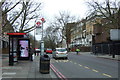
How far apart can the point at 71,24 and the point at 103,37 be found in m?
19.7

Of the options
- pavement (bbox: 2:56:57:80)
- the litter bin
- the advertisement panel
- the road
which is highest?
the advertisement panel

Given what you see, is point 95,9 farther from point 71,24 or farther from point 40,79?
point 71,24

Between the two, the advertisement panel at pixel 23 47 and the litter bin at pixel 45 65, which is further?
the advertisement panel at pixel 23 47

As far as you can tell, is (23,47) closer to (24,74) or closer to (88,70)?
(88,70)

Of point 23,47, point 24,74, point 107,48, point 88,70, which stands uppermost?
point 23,47

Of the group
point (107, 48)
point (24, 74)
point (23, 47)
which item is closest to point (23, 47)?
point (23, 47)

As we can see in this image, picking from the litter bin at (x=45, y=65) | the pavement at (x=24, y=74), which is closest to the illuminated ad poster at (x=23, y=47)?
the pavement at (x=24, y=74)

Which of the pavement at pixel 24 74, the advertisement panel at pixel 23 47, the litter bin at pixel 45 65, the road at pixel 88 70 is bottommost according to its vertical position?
the road at pixel 88 70

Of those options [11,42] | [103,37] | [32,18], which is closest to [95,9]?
[32,18]

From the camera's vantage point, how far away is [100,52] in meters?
45.5

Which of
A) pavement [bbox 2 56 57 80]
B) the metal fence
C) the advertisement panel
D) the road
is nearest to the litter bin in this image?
pavement [bbox 2 56 57 80]

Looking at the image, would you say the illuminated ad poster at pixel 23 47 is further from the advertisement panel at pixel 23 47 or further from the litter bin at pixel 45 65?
the litter bin at pixel 45 65

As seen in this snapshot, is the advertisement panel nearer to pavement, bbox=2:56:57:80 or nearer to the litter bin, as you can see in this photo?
pavement, bbox=2:56:57:80

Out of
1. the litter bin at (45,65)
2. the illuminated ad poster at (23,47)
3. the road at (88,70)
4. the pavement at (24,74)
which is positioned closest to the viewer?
the pavement at (24,74)
